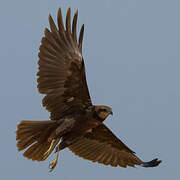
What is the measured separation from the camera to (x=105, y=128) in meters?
9.44

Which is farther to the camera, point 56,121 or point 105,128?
point 105,128

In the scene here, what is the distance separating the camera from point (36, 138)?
28.4 ft

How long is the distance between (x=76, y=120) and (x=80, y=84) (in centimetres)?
70

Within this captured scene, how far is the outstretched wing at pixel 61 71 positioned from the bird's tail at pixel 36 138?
307 millimetres

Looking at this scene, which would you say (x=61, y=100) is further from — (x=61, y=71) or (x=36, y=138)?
(x=36, y=138)

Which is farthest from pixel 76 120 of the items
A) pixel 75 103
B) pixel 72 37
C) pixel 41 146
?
pixel 72 37

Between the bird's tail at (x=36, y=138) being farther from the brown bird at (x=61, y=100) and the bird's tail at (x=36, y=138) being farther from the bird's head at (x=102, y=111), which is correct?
the bird's head at (x=102, y=111)

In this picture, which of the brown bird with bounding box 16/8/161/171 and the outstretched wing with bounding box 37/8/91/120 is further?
the outstretched wing with bounding box 37/8/91/120

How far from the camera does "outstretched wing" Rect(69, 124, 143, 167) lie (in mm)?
9711

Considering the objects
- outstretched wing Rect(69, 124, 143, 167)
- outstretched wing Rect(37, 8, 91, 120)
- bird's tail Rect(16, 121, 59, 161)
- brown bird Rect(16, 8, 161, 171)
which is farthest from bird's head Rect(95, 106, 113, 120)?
outstretched wing Rect(69, 124, 143, 167)

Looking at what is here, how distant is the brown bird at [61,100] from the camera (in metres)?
8.42

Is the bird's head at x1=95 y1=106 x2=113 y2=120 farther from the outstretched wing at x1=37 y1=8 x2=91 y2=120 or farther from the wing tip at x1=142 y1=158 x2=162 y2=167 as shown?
the wing tip at x1=142 y1=158 x2=162 y2=167

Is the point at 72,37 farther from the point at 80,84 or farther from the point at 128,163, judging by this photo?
the point at 128,163

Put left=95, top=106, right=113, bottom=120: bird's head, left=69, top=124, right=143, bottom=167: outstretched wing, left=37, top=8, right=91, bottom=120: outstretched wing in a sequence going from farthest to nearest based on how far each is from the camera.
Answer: left=69, top=124, right=143, bottom=167: outstretched wing
left=37, top=8, right=91, bottom=120: outstretched wing
left=95, top=106, right=113, bottom=120: bird's head
